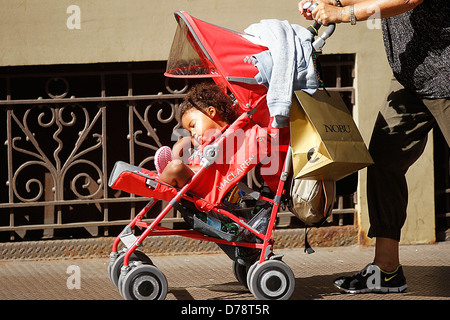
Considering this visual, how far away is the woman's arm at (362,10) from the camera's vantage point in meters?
3.63

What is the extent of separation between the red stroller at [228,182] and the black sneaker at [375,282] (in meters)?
0.53

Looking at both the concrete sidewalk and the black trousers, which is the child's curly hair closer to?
the black trousers

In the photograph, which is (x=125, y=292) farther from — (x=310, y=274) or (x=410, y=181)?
(x=410, y=181)

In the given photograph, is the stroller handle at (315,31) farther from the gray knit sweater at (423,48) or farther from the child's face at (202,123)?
the child's face at (202,123)

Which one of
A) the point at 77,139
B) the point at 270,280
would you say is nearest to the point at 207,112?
the point at 270,280

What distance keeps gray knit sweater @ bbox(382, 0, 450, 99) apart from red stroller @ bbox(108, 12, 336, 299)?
2.48 feet

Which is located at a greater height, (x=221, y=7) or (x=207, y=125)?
(x=221, y=7)

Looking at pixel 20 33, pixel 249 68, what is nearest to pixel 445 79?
pixel 249 68

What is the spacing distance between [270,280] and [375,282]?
2.52ft

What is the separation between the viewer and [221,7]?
17.5ft

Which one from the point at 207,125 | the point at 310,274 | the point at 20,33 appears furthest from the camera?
the point at 20,33

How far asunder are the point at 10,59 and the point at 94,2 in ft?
2.44

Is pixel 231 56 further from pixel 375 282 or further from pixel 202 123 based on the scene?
pixel 375 282

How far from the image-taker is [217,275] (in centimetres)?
478
